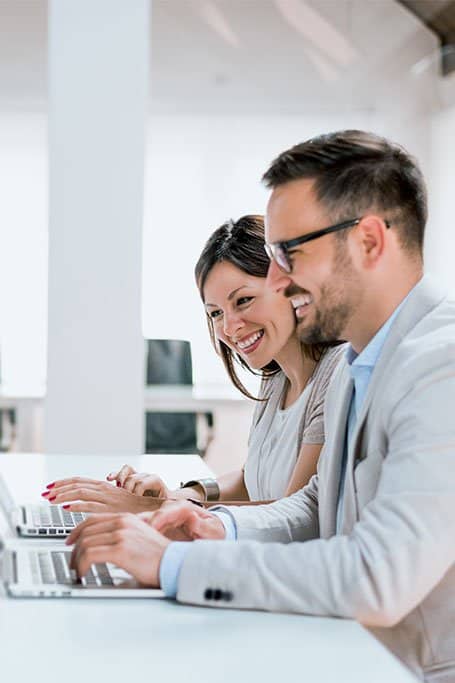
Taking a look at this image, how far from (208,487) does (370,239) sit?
39.2 inches

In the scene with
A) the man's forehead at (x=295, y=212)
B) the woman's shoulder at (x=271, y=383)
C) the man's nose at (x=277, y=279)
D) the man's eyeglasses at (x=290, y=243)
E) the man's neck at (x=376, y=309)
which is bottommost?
the woman's shoulder at (x=271, y=383)

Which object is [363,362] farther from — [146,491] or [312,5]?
[312,5]

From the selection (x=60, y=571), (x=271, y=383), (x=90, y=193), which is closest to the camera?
(x=60, y=571)

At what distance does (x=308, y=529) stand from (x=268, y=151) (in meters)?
5.52

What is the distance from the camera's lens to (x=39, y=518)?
1.77 m

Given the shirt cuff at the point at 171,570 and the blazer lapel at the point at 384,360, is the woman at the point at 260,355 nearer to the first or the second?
the blazer lapel at the point at 384,360

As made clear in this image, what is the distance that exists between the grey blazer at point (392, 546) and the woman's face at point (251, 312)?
0.88 m

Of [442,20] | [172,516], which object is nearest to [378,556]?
[172,516]

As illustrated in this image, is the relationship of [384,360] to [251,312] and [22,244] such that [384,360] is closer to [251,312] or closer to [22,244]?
[251,312]

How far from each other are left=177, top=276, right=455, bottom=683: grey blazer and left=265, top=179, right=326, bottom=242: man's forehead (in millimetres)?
196

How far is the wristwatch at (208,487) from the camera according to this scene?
224 centimetres

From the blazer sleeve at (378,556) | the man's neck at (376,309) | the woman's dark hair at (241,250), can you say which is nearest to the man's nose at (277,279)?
the man's neck at (376,309)

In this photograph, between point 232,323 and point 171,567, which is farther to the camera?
point 232,323

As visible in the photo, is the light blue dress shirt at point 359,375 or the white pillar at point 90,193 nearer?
the light blue dress shirt at point 359,375
